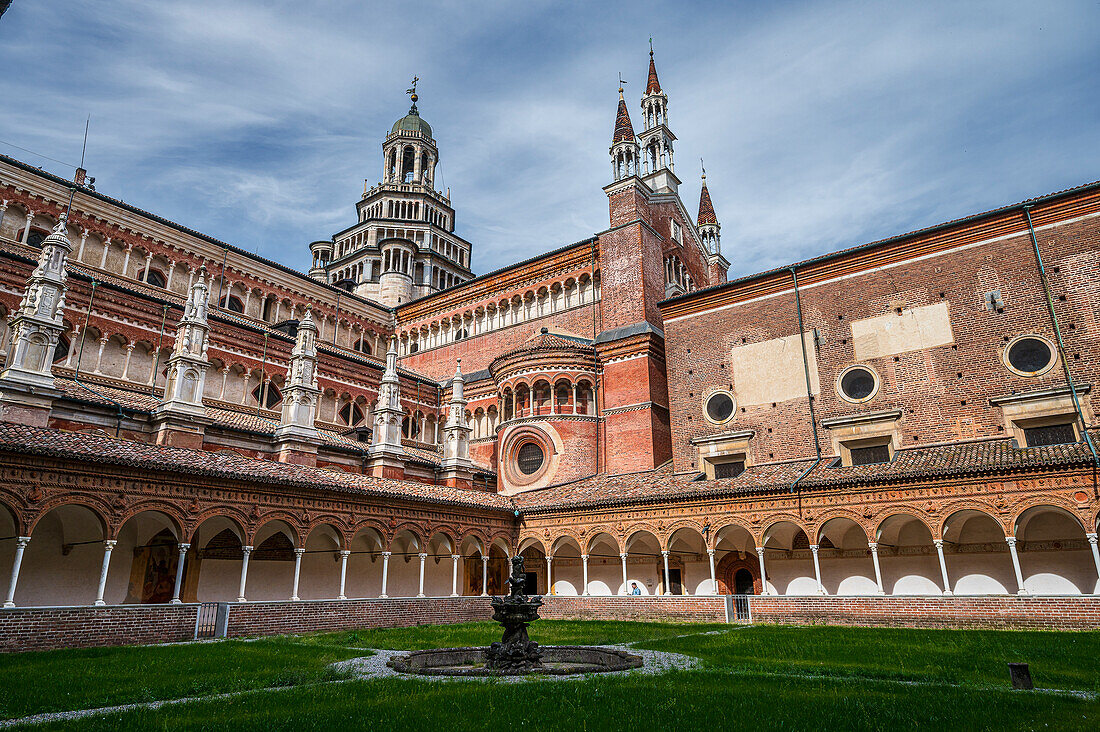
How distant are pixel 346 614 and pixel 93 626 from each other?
7.02 meters

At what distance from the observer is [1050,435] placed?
22.5 metres

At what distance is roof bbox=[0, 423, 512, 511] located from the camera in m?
16.5

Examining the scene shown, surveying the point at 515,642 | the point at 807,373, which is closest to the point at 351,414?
the point at 807,373

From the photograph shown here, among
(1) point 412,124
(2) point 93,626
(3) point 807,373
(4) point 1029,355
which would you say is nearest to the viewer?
(2) point 93,626

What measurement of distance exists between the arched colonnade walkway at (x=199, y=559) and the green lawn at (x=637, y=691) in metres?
5.35

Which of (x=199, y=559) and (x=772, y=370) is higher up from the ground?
(x=772, y=370)

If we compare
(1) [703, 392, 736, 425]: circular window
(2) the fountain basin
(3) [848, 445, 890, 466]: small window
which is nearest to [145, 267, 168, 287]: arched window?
(1) [703, 392, 736, 425]: circular window

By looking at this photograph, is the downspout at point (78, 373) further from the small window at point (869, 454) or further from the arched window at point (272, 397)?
the small window at point (869, 454)

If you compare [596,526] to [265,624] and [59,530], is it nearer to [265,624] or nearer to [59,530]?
[265,624]

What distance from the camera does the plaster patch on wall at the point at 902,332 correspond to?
25.2 meters

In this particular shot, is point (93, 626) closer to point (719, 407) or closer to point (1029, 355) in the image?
point (719, 407)

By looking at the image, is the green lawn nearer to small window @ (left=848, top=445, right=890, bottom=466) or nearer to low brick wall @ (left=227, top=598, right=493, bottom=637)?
low brick wall @ (left=227, top=598, right=493, bottom=637)

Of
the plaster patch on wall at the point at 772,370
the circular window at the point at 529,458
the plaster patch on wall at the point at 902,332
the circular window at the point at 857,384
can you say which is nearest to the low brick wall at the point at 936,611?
the circular window at the point at 857,384

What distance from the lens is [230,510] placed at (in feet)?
64.9
